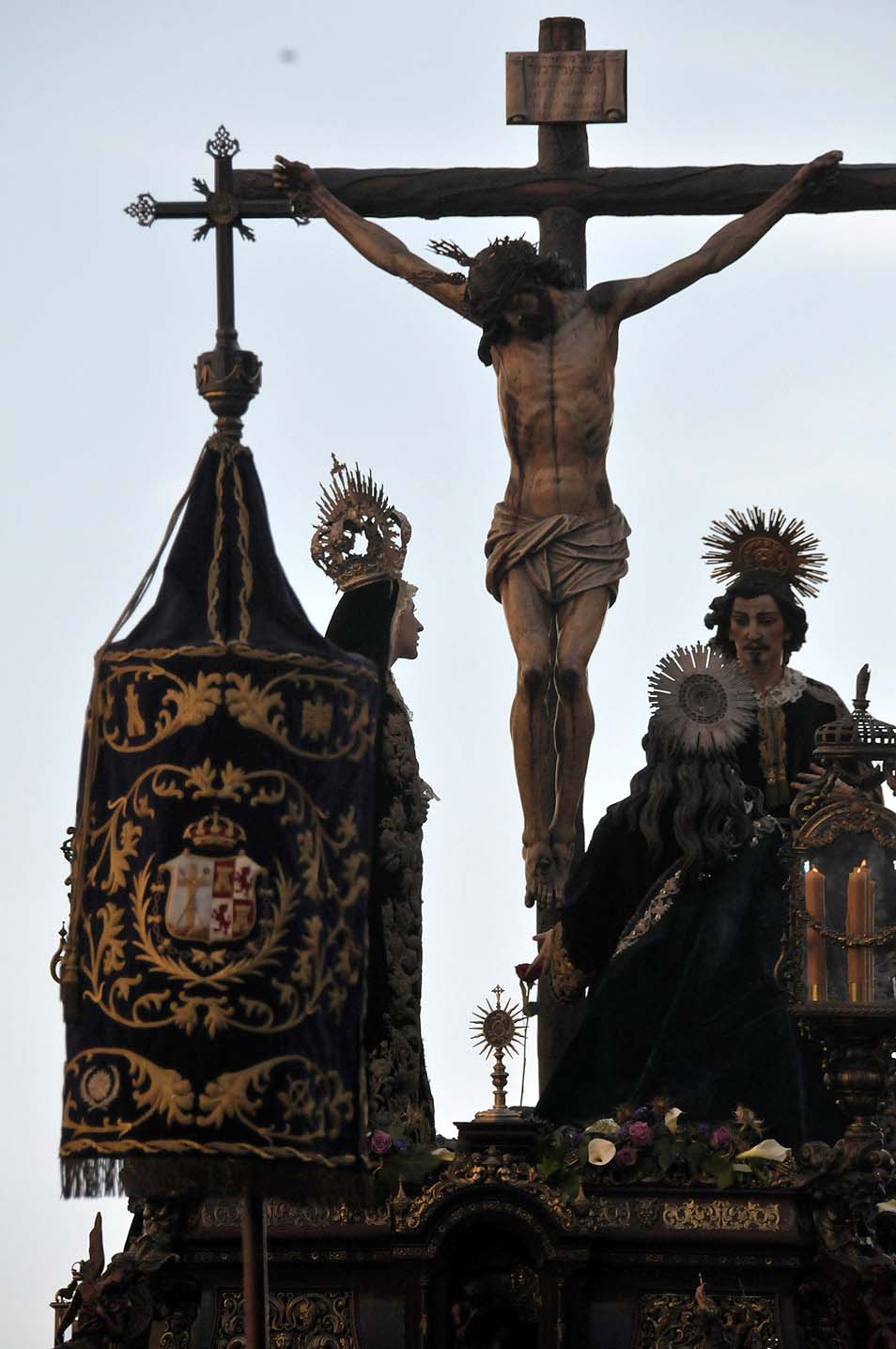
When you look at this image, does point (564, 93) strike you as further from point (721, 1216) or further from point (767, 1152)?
point (721, 1216)

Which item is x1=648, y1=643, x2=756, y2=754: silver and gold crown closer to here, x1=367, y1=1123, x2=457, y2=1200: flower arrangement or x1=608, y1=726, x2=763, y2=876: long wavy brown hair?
x1=608, y1=726, x2=763, y2=876: long wavy brown hair

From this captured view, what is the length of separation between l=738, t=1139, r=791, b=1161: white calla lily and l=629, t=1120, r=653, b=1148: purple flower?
45 cm

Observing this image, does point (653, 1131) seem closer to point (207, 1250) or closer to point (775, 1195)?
point (775, 1195)

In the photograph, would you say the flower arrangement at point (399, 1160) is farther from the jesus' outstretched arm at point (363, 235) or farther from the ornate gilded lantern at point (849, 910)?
the jesus' outstretched arm at point (363, 235)

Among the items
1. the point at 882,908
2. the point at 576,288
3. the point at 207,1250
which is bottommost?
the point at 207,1250

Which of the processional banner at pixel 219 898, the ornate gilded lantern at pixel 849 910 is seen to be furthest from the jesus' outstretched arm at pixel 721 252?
the processional banner at pixel 219 898

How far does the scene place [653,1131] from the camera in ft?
62.6

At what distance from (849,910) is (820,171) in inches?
203

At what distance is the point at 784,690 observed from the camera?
21.7m

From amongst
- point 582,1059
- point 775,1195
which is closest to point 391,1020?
point 582,1059

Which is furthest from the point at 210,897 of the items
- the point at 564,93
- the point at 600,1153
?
the point at 564,93

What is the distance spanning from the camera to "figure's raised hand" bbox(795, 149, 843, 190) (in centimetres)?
2178

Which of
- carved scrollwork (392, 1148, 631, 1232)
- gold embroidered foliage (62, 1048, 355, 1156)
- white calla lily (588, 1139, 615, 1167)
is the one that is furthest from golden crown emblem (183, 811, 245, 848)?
white calla lily (588, 1139, 615, 1167)

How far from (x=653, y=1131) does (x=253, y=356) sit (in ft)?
15.0
